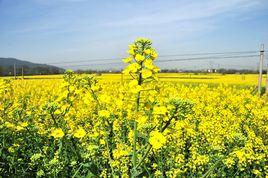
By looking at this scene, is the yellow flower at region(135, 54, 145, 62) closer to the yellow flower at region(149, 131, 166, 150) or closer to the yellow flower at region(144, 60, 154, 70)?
the yellow flower at region(144, 60, 154, 70)

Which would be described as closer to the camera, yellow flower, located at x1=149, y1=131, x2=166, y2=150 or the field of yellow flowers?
yellow flower, located at x1=149, y1=131, x2=166, y2=150

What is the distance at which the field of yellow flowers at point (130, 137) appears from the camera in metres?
2.01

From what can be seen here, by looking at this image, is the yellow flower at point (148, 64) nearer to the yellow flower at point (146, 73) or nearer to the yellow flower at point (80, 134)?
the yellow flower at point (146, 73)

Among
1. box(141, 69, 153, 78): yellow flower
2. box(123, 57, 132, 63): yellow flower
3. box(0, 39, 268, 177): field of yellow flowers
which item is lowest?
box(0, 39, 268, 177): field of yellow flowers

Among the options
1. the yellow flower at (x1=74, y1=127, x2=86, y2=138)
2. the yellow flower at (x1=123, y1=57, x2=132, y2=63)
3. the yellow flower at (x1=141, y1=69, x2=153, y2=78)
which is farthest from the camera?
the yellow flower at (x1=74, y1=127, x2=86, y2=138)

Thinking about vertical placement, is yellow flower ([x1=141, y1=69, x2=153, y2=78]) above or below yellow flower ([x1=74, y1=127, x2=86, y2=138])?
above

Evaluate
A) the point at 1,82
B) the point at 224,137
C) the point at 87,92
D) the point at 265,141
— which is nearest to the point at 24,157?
the point at 1,82

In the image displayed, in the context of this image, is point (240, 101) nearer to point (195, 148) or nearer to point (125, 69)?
point (195, 148)

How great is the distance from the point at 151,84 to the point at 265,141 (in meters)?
4.10

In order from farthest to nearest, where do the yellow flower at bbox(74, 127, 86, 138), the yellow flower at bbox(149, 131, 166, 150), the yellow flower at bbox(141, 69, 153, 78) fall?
1. the yellow flower at bbox(74, 127, 86, 138)
2. the yellow flower at bbox(141, 69, 153, 78)
3. the yellow flower at bbox(149, 131, 166, 150)

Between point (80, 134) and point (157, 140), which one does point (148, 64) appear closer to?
point (157, 140)

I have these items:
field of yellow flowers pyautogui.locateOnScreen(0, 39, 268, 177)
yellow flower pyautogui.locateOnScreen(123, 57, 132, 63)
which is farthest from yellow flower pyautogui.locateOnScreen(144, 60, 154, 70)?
yellow flower pyautogui.locateOnScreen(123, 57, 132, 63)

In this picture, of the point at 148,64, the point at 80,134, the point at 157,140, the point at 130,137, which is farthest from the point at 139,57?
the point at 130,137

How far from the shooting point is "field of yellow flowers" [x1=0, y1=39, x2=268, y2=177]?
201 cm
